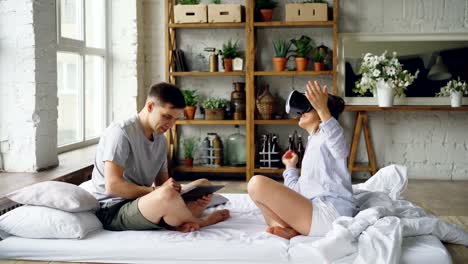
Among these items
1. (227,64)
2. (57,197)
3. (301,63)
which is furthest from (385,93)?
(57,197)

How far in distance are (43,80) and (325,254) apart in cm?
259

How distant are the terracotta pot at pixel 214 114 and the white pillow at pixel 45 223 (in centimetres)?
324

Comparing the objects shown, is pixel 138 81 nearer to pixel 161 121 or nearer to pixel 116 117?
pixel 116 117

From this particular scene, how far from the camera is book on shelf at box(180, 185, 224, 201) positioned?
10.5ft

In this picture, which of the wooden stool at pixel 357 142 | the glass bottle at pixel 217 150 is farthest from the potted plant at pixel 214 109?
the wooden stool at pixel 357 142

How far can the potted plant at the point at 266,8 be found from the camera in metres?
6.12

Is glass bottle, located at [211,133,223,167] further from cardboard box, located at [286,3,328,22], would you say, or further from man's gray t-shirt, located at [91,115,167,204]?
man's gray t-shirt, located at [91,115,167,204]

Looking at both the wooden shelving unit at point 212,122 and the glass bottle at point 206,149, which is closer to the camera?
the wooden shelving unit at point 212,122

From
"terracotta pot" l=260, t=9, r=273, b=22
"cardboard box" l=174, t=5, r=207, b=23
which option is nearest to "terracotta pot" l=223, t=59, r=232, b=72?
"cardboard box" l=174, t=5, r=207, b=23

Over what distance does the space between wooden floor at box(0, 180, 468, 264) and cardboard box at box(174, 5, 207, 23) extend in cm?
168

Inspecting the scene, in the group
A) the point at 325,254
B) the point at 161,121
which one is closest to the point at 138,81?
the point at 161,121

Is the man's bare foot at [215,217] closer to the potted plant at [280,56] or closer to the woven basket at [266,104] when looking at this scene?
the woven basket at [266,104]

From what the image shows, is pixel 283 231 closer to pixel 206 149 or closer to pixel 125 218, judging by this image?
pixel 125 218

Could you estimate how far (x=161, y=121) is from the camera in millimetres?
3285
